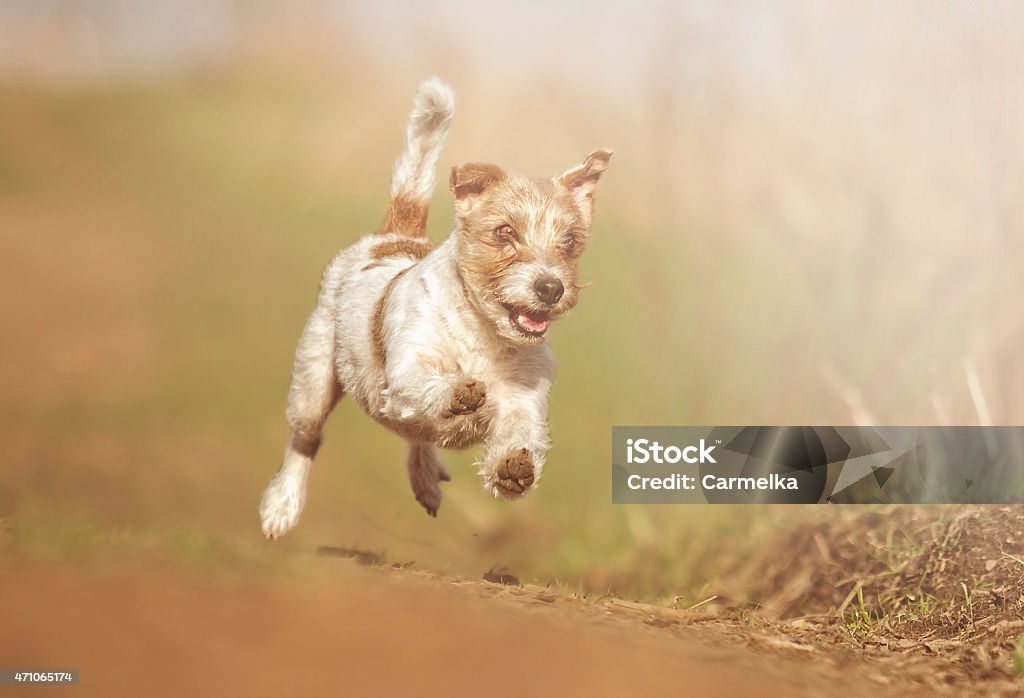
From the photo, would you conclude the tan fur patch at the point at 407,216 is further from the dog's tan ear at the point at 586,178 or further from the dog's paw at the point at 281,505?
the dog's paw at the point at 281,505

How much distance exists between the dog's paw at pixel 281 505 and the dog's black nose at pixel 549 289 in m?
2.84

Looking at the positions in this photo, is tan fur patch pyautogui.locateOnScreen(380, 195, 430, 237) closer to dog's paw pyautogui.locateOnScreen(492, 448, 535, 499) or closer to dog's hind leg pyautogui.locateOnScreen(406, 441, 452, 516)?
dog's hind leg pyautogui.locateOnScreen(406, 441, 452, 516)

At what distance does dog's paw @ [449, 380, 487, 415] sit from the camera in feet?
18.6

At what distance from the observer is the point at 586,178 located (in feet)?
21.5

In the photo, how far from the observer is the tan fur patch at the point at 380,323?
265 inches

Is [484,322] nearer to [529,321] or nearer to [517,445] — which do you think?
[529,321]

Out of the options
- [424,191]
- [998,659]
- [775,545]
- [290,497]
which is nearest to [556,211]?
[424,191]

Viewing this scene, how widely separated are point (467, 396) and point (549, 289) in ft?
2.54

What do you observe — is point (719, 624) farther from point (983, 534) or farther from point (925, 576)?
point (983, 534)

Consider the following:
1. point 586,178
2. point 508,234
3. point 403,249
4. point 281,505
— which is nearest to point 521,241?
point 508,234

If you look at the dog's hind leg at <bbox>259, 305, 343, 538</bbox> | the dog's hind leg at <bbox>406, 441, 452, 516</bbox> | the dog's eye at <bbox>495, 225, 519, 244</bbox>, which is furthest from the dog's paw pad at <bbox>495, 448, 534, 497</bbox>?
the dog's hind leg at <bbox>259, 305, 343, 538</bbox>

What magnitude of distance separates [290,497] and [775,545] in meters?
3.82

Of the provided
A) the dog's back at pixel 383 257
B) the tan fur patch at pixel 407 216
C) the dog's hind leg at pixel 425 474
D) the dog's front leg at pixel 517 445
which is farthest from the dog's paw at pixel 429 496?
the tan fur patch at pixel 407 216

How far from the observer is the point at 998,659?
273 inches
